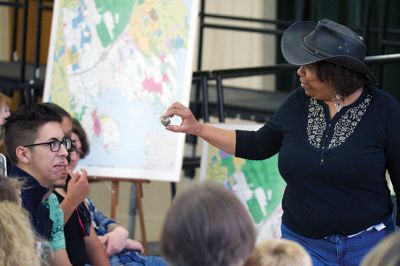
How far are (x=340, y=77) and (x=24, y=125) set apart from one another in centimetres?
122

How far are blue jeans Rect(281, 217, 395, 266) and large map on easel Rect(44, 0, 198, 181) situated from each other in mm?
1698

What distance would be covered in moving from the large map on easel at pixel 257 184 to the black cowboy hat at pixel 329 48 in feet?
4.67

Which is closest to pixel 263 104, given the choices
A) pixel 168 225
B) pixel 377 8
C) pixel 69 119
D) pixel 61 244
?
pixel 377 8

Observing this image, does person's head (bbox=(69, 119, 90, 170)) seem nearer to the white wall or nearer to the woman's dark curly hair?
the woman's dark curly hair

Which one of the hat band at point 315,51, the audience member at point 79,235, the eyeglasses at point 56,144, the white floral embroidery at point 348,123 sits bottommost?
the audience member at point 79,235

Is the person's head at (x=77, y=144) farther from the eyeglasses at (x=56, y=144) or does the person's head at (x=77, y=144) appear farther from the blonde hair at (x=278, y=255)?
the blonde hair at (x=278, y=255)

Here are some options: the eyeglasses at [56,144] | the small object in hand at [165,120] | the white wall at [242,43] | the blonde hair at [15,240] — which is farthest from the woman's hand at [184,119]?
the white wall at [242,43]

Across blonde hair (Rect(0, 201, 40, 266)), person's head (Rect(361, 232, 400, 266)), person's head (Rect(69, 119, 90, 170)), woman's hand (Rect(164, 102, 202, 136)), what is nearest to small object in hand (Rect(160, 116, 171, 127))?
woman's hand (Rect(164, 102, 202, 136))

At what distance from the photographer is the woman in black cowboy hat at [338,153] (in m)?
3.20

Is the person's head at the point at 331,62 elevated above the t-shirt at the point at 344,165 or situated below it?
above

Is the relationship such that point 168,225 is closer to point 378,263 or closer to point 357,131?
point 378,263

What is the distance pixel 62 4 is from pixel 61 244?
2.01 meters

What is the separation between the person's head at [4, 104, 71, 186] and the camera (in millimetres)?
3588

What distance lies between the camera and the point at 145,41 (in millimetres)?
5016
